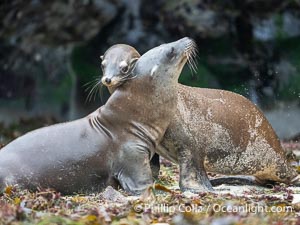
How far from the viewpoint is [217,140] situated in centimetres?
941

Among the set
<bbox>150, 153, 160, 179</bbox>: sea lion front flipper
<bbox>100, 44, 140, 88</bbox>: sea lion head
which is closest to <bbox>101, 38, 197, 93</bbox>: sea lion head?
<bbox>100, 44, 140, 88</bbox>: sea lion head

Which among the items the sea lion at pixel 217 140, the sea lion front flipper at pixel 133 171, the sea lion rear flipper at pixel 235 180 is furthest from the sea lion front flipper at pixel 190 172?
the sea lion rear flipper at pixel 235 180

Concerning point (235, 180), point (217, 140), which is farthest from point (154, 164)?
point (235, 180)

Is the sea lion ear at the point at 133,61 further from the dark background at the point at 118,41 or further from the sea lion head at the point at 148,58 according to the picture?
the dark background at the point at 118,41

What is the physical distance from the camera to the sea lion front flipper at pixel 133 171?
8.66 m

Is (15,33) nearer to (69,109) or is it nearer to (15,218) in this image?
(69,109)

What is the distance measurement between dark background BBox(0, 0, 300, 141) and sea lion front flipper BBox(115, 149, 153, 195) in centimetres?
953

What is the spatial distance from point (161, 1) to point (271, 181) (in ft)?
33.5

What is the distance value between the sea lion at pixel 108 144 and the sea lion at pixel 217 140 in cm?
25

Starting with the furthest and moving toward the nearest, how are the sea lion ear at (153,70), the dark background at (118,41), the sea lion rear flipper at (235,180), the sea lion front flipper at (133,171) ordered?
the dark background at (118,41) < the sea lion rear flipper at (235,180) < the sea lion ear at (153,70) < the sea lion front flipper at (133,171)

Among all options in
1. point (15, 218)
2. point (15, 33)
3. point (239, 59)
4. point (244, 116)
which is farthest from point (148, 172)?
point (15, 33)

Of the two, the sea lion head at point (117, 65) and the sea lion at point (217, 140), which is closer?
the sea lion head at point (117, 65)

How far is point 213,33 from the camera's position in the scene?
1933 centimetres

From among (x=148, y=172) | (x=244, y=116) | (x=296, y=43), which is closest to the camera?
(x=148, y=172)
